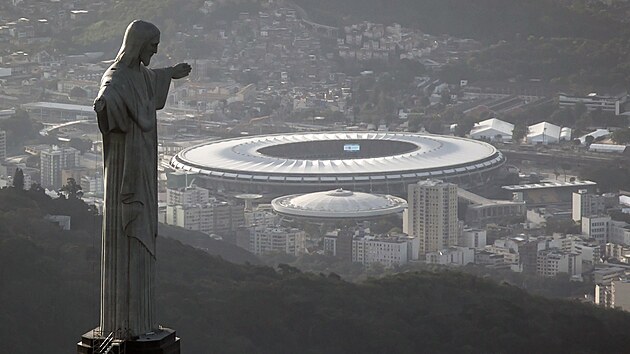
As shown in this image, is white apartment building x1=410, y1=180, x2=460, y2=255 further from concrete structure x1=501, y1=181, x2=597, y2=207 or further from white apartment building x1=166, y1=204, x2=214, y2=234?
white apartment building x1=166, y1=204, x2=214, y2=234

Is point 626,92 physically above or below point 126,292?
below

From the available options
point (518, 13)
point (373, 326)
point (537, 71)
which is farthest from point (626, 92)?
point (373, 326)

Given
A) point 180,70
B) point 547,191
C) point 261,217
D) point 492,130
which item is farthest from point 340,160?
point 180,70

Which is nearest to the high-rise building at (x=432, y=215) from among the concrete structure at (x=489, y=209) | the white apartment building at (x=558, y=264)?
the concrete structure at (x=489, y=209)

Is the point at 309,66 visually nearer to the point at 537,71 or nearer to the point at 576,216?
the point at 537,71

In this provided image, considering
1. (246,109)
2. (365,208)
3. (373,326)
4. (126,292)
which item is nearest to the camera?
(126,292)

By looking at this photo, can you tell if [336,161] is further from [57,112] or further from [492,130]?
[57,112]
